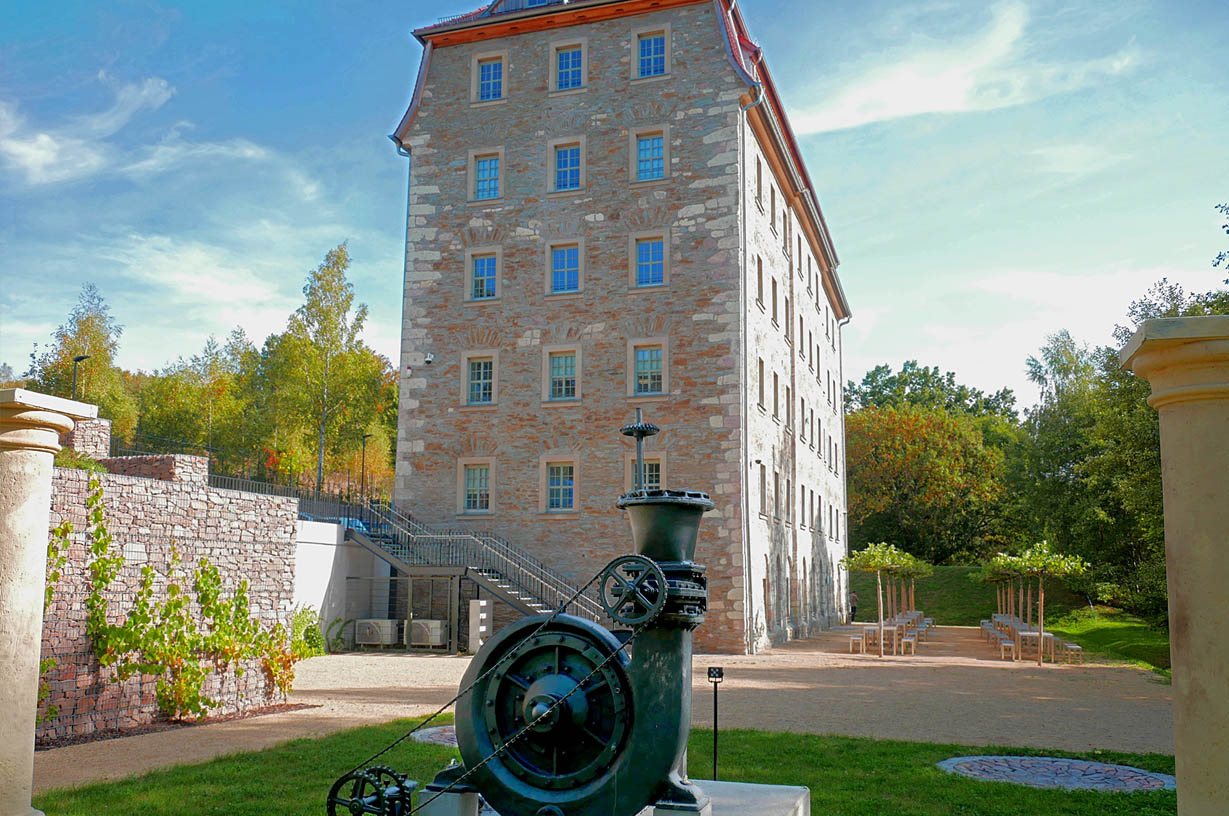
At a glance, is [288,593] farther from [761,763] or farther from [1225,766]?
[1225,766]

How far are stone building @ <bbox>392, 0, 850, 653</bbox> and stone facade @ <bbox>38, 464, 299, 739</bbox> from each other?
12003 mm

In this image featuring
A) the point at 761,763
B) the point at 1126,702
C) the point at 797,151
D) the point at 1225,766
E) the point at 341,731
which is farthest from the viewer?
the point at 797,151

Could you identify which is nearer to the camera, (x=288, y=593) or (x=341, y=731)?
(x=341, y=731)

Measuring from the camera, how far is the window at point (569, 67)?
27469mm

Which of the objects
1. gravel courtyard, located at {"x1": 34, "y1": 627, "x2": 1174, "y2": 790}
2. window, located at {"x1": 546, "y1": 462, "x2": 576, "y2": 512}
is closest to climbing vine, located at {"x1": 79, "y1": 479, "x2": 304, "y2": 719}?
gravel courtyard, located at {"x1": 34, "y1": 627, "x2": 1174, "y2": 790}

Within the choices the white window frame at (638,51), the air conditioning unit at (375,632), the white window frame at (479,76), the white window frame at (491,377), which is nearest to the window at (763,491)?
the white window frame at (491,377)

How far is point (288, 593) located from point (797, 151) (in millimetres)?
25622

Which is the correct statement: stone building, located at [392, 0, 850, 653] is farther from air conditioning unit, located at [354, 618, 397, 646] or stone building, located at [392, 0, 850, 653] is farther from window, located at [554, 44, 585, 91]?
air conditioning unit, located at [354, 618, 397, 646]

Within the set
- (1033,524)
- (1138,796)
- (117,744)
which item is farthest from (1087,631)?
(117,744)

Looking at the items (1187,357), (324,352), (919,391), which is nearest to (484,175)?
(324,352)

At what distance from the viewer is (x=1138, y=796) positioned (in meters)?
8.33

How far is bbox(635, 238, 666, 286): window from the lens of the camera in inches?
1024

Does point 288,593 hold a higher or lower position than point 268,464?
lower

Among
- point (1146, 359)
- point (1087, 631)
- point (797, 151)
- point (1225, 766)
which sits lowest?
point (1087, 631)
